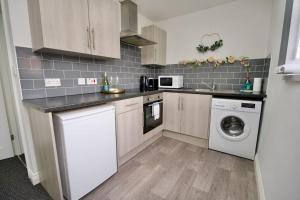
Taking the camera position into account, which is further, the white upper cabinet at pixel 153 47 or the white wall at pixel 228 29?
the white upper cabinet at pixel 153 47

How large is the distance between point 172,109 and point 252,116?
3.95 ft

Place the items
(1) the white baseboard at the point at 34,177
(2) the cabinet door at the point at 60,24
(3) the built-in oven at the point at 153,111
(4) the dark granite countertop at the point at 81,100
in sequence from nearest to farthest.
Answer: (4) the dark granite countertop at the point at 81,100 < (2) the cabinet door at the point at 60,24 < (1) the white baseboard at the point at 34,177 < (3) the built-in oven at the point at 153,111

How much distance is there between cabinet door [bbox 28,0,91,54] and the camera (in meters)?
1.18

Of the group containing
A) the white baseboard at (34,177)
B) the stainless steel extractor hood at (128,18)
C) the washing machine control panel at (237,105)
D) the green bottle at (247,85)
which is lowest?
the white baseboard at (34,177)

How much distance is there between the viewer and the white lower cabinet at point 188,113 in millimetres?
2203

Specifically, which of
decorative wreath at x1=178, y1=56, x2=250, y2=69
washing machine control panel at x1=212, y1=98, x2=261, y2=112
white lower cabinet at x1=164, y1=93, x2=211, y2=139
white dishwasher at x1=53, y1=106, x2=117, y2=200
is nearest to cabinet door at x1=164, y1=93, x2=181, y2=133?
white lower cabinet at x1=164, y1=93, x2=211, y2=139

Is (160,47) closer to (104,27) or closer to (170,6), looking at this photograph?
(170,6)

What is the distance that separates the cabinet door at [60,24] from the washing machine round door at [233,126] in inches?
83.8

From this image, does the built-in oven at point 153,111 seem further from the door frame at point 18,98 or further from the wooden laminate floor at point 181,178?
the door frame at point 18,98

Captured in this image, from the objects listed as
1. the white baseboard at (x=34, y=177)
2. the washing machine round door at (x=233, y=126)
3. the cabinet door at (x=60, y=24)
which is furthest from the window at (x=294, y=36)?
the white baseboard at (x=34, y=177)

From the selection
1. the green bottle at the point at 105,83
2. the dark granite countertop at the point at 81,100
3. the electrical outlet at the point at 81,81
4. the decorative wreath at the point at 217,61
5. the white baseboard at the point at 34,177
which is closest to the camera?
the dark granite countertop at the point at 81,100

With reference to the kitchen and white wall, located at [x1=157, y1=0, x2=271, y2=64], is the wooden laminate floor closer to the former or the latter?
the kitchen

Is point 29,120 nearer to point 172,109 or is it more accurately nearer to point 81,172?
point 81,172

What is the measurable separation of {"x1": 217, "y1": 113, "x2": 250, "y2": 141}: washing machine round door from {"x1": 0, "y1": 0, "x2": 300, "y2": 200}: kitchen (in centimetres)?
2
